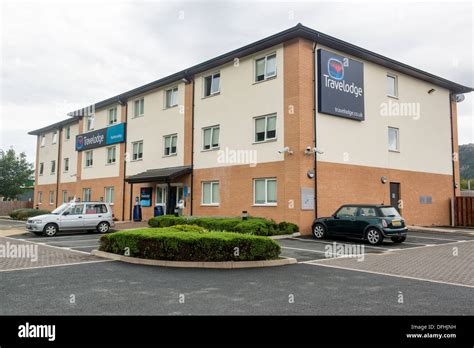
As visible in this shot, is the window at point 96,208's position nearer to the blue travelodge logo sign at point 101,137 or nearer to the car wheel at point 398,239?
the blue travelodge logo sign at point 101,137

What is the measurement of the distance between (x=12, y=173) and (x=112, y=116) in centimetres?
2315

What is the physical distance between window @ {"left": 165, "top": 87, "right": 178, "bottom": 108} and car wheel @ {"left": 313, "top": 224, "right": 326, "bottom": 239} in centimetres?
1281

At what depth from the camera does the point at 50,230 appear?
18766 millimetres

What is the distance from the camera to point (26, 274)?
8961 millimetres

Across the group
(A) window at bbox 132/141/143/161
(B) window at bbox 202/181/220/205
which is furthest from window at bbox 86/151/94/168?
(B) window at bbox 202/181/220/205

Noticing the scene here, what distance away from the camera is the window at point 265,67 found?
19811mm

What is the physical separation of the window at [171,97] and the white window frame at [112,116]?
667cm

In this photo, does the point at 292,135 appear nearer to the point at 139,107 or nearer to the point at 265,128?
the point at 265,128

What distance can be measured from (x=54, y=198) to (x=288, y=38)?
97.5 ft

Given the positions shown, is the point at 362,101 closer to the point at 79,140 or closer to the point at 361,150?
the point at 361,150

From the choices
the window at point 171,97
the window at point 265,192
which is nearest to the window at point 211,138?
the window at point 265,192

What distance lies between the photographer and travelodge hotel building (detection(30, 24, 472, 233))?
18.6 m

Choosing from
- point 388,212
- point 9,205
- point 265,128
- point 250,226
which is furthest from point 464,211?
point 9,205
